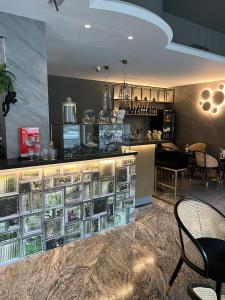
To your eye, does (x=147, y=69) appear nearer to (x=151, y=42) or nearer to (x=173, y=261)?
(x=151, y=42)

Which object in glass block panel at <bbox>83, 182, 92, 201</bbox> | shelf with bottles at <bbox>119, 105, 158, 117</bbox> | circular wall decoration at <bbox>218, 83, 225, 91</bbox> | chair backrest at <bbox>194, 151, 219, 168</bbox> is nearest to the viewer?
glass block panel at <bbox>83, 182, 92, 201</bbox>

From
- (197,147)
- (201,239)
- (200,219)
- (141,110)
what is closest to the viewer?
(201,239)

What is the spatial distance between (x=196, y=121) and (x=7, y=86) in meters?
5.54

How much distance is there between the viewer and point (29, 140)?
8.17ft

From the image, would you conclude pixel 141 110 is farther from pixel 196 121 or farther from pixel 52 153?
pixel 52 153

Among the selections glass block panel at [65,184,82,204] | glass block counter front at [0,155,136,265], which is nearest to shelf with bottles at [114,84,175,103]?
glass block counter front at [0,155,136,265]

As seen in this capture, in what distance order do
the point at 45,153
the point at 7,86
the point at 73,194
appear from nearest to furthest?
the point at 7,86, the point at 45,153, the point at 73,194

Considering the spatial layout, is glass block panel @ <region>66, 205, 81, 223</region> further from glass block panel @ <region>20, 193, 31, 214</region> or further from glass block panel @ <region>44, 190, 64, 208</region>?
glass block panel @ <region>20, 193, 31, 214</region>

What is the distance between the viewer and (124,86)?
12.4 ft

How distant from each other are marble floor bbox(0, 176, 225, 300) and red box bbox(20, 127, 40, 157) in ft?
3.84

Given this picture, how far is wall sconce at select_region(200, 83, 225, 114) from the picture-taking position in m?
5.80

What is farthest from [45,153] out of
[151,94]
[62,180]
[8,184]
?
[151,94]

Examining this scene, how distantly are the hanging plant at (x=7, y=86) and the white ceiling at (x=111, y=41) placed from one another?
61 centimetres

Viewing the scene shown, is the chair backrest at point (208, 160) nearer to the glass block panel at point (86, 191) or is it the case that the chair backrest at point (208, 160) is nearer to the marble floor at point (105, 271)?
the marble floor at point (105, 271)
